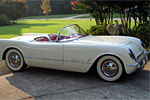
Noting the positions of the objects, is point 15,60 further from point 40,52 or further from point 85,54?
point 85,54

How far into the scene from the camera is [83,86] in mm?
3770

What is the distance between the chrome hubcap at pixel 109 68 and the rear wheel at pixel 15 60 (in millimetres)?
1990

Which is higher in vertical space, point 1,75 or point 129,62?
point 129,62

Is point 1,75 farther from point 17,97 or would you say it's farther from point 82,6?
point 82,6

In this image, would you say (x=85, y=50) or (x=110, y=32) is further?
(x=110, y=32)

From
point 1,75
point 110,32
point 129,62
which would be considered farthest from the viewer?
point 110,32

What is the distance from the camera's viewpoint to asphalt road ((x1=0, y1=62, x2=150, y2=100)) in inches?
131

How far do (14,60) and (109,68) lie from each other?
2406mm

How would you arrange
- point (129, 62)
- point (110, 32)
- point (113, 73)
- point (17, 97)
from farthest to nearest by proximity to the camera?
point (110, 32)
point (113, 73)
point (129, 62)
point (17, 97)

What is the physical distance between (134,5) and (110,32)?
1685 millimetres

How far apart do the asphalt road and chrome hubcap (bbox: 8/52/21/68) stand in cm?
24

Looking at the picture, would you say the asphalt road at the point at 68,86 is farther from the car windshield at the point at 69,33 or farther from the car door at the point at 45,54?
the car windshield at the point at 69,33

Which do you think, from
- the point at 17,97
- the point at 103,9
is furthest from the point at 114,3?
the point at 17,97

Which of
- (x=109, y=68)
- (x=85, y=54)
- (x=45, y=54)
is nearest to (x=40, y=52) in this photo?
(x=45, y=54)
